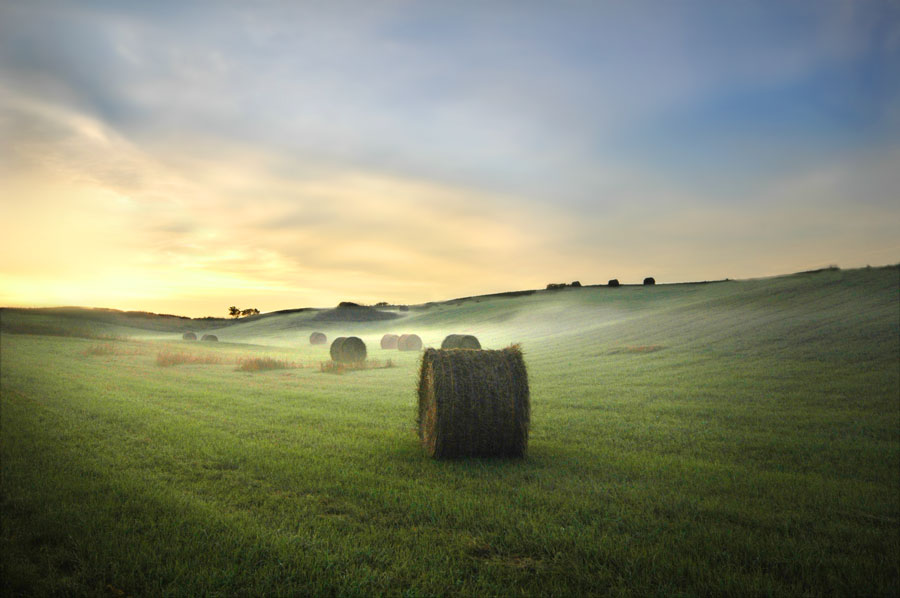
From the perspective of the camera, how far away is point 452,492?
25.0 ft

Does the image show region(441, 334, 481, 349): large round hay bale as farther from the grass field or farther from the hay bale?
the hay bale

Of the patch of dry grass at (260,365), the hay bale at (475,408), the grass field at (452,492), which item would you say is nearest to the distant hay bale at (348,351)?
the patch of dry grass at (260,365)

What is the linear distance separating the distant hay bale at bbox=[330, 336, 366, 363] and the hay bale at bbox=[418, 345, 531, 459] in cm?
2243

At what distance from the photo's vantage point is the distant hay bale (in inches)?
1293

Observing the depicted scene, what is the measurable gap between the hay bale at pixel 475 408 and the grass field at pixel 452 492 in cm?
63

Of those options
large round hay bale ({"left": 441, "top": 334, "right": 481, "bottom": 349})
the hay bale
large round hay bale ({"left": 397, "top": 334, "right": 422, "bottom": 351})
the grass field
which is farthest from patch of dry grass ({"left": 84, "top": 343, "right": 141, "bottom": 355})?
the hay bale

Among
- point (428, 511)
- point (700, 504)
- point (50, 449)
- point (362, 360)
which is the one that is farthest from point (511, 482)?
point (362, 360)

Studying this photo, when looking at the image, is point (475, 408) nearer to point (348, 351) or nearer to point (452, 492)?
point (452, 492)

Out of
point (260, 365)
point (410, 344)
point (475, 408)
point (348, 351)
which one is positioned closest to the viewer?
point (475, 408)

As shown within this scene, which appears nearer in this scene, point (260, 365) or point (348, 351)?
point (260, 365)

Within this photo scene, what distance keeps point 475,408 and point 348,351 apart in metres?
23.6

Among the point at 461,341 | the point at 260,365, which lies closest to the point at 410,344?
the point at 461,341

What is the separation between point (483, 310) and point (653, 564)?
3399 inches

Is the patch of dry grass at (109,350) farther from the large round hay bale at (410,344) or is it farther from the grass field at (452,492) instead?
the large round hay bale at (410,344)
